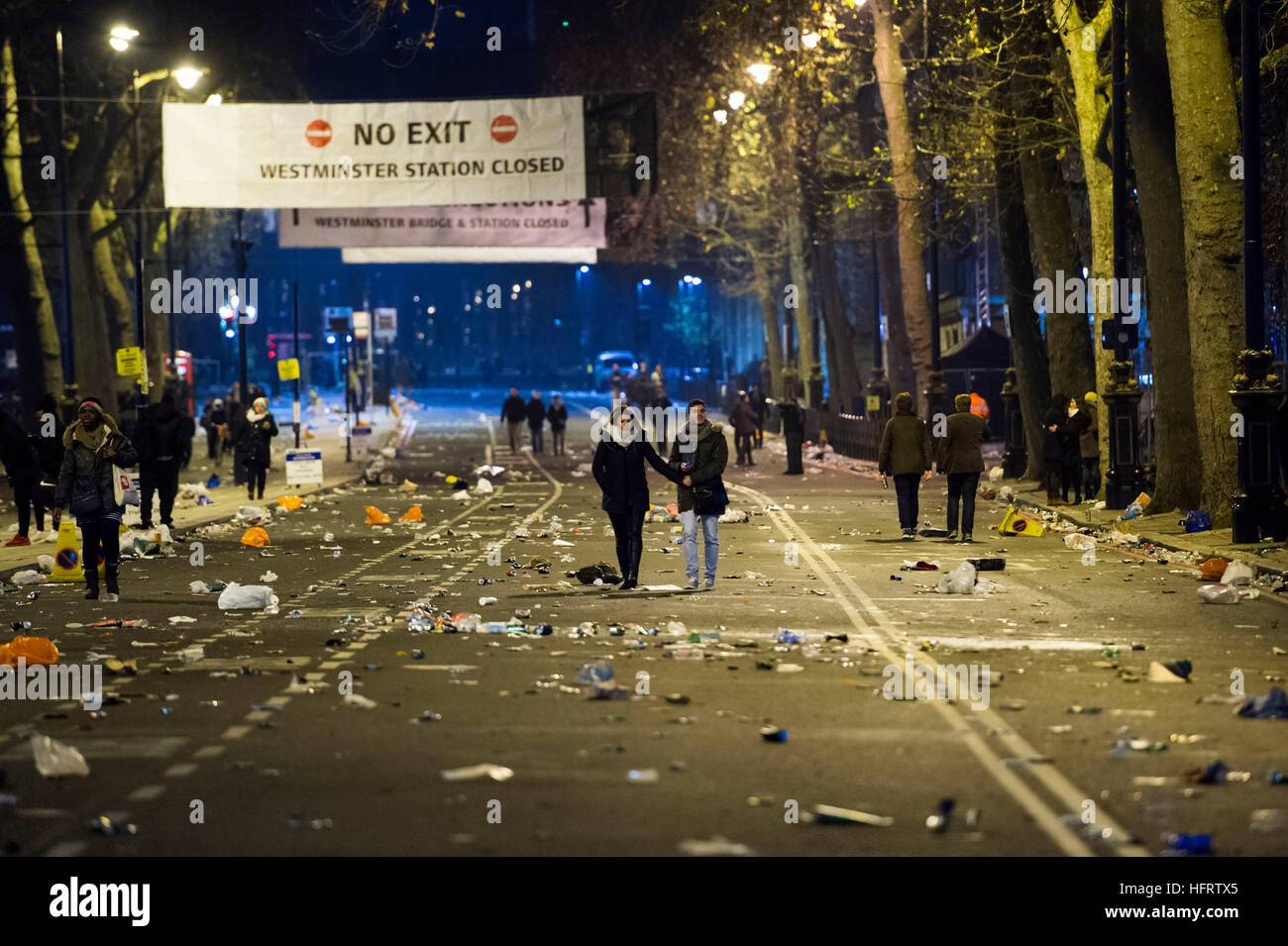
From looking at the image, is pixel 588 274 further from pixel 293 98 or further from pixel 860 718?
pixel 860 718

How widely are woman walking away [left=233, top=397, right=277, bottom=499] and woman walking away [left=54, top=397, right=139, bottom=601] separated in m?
15.1

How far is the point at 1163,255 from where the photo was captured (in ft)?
83.1

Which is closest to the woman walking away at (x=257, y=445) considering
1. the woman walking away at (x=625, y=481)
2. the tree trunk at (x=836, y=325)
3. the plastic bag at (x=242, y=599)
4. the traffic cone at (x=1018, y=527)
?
the traffic cone at (x=1018, y=527)

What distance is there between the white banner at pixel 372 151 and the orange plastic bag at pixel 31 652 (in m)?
20.3

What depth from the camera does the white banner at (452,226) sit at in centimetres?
3972

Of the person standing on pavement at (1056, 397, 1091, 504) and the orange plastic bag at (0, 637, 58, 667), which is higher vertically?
the person standing on pavement at (1056, 397, 1091, 504)

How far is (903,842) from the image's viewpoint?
291 inches

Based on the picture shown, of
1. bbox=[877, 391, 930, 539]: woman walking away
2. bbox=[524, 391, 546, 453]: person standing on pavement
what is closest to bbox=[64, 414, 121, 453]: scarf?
bbox=[877, 391, 930, 539]: woman walking away

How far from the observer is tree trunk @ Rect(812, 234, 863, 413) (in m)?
54.3

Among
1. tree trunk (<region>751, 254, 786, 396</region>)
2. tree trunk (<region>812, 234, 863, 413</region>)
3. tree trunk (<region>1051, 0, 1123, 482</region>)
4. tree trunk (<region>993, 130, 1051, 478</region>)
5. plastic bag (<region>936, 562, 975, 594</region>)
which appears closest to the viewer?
plastic bag (<region>936, 562, 975, 594</region>)

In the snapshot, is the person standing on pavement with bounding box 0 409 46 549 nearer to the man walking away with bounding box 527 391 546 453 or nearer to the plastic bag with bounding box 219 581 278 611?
the plastic bag with bounding box 219 581 278 611
